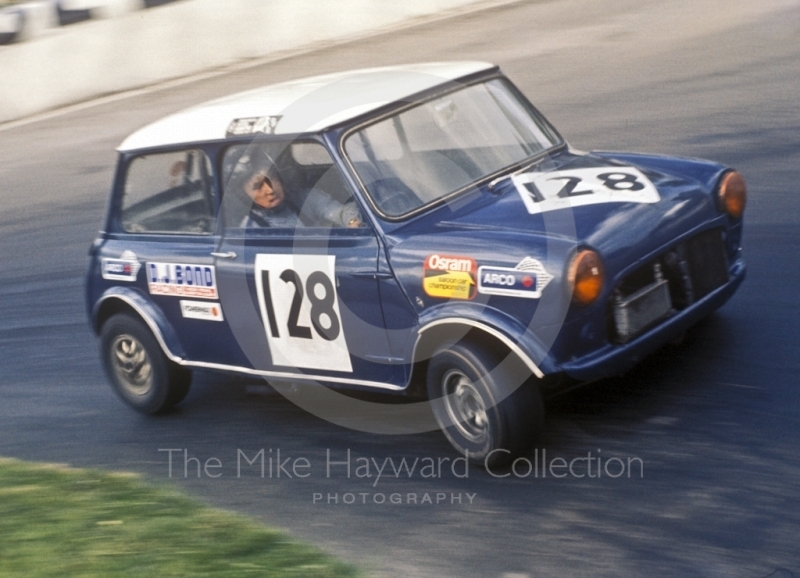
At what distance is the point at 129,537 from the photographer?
179 inches

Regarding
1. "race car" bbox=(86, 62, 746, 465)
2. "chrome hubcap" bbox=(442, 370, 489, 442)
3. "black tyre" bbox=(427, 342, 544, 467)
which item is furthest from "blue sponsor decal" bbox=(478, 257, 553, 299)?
"chrome hubcap" bbox=(442, 370, 489, 442)

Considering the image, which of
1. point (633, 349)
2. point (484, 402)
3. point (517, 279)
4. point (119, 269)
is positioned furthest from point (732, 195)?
point (119, 269)

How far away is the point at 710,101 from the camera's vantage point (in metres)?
10.5

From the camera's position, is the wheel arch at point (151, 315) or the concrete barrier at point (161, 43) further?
the concrete barrier at point (161, 43)

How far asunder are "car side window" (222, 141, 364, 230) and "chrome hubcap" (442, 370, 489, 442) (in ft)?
2.79

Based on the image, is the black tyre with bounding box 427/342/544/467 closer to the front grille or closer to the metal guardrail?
the front grille

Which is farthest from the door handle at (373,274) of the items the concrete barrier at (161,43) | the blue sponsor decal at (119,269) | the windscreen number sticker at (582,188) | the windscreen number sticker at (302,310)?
the concrete barrier at (161,43)

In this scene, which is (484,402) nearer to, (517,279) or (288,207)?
(517,279)

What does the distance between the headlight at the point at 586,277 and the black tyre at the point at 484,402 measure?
0.42 meters

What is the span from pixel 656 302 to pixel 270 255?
1833 mm

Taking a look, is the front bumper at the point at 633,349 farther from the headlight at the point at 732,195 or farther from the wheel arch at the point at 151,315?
the wheel arch at the point at 151,315

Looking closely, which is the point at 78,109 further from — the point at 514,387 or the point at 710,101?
the point at 514,387

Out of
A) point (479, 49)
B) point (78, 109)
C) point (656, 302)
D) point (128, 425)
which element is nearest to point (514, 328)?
point (656, 302)

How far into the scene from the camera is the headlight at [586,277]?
4.50m
